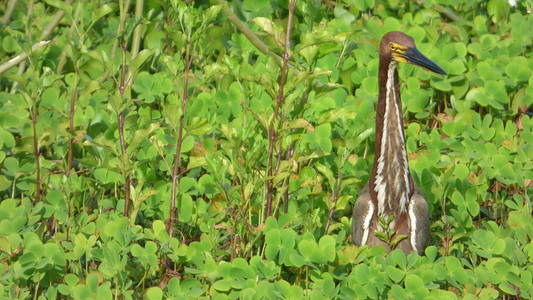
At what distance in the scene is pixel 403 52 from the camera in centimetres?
563

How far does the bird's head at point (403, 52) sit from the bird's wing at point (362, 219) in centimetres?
69

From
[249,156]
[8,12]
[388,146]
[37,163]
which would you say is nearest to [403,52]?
[388,146]

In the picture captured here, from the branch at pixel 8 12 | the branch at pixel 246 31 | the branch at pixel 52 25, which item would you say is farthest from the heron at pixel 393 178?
the branch at pixel 8 12

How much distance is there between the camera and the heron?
5637 millimetres

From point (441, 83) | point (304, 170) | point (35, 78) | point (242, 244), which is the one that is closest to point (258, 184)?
point (242, 244)

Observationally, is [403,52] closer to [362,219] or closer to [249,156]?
[362,219]

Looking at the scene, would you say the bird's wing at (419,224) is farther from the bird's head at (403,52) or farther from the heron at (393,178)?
the bird's head at (403,52)

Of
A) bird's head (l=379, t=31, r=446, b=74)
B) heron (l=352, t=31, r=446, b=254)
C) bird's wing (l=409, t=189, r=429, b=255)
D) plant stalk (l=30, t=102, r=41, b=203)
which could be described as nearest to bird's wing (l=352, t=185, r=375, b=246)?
heron (l=352, t=31, r=446, b=254)

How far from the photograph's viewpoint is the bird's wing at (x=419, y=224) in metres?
5.63

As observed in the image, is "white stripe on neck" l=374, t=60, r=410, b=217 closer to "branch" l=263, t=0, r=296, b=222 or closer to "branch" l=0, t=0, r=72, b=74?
"branch" l=263, t=0, r=296, b=222

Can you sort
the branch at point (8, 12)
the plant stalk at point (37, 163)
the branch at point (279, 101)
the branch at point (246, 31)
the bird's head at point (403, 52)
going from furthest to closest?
the branch at point (8, 12) < the branch at point (246, 31) < the plant stalk at point (37, 163) < the bird's head at point (403, 52) < the branch at point (279, 101)

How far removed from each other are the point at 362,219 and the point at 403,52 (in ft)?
2.75

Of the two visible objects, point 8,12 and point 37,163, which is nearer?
point 37,163

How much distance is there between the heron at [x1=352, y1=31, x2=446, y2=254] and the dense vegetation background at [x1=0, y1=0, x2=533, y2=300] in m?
0.12
